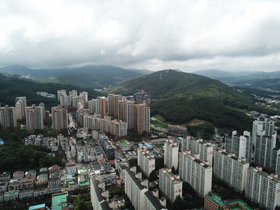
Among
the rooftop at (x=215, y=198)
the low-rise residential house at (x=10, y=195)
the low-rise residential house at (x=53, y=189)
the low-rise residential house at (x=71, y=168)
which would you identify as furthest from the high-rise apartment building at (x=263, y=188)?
the low-rise residential house at (x=10, y=195)

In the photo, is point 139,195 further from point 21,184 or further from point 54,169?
point 21,184

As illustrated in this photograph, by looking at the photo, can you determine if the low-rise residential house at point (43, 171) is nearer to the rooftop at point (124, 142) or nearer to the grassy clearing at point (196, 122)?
the rooftop at point (124, 142)

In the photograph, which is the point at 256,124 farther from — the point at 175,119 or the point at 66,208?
the point at 66,208

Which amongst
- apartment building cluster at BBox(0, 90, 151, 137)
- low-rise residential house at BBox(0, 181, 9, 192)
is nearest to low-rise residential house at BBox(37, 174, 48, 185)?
low-rise residential house at BBox(0, 181, 9, 192)

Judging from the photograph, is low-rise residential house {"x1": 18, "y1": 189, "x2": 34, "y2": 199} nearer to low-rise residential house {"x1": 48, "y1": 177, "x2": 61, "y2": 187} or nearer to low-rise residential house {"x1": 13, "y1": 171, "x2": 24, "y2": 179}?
low-rise residential house {"x1": 48, "y1": 177, "x2": 61, "y2": 187}

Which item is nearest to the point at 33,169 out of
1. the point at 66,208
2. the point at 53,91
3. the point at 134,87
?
the point at 66,208

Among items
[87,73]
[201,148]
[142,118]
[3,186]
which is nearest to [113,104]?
[142,118]
